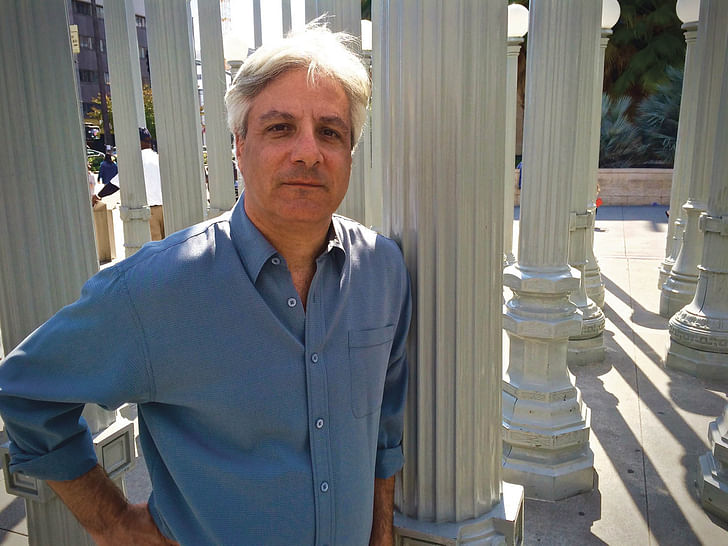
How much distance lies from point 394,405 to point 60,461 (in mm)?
870

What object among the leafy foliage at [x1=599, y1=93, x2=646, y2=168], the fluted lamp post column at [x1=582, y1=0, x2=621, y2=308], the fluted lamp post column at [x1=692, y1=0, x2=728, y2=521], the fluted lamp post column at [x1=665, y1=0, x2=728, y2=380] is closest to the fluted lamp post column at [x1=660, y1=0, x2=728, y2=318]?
the fluted lamp post column at [x1=665, y1=0, x2=728, y2=380]

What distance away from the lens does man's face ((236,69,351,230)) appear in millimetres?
1440

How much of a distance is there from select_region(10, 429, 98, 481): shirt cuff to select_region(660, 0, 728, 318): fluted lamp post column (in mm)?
6663

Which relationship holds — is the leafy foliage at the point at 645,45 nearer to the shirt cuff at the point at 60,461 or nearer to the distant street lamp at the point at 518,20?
the distant street lamp at the point at 518,20

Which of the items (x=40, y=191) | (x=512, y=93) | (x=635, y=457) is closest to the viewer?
(x=40, y=191)

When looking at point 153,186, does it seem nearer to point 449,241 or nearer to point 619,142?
point 449,241

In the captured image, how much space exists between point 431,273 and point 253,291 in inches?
20.1

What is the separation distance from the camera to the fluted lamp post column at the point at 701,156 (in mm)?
6297

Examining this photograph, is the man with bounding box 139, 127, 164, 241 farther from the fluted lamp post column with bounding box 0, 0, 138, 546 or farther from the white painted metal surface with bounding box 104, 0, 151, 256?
the fluted lamp post column with bounding box 0, 0, 138, 546

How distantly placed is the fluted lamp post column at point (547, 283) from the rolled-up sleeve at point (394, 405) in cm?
248

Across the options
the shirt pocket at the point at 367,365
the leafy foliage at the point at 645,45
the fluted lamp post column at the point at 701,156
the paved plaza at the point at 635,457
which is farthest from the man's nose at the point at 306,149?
the leafy foliage at the point at 645,45

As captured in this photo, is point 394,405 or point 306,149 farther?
point 394,405

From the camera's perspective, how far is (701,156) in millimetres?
6707

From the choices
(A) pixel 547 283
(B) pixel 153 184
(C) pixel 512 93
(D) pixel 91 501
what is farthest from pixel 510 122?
(D) pixel 91 501
